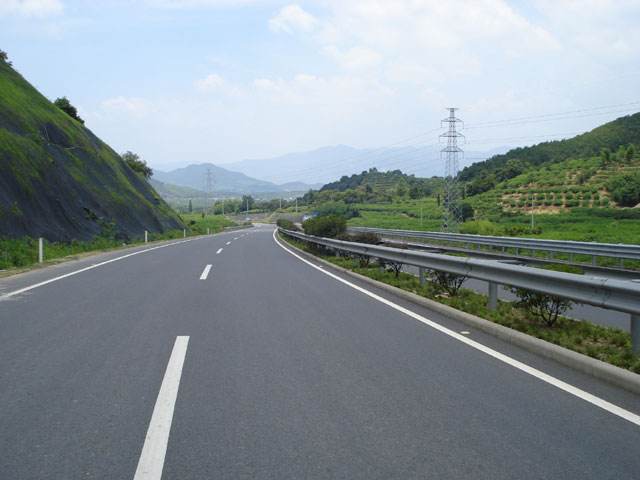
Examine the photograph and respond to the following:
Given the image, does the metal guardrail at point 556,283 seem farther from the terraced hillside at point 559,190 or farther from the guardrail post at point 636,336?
the terraced hillside at point 559,190

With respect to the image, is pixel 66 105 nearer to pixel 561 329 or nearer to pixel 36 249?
pixel 36 249

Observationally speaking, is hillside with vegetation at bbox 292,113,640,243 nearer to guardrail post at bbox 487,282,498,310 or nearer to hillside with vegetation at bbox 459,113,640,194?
hillside with vegetation at bbox 459,113,640,194

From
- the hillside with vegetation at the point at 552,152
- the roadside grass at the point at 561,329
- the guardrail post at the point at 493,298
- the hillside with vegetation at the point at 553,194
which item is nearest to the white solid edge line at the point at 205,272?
the roadside grass at the point at 561,329

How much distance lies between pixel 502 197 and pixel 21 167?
62.6 metres

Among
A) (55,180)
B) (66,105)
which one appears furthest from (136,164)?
(55,180)

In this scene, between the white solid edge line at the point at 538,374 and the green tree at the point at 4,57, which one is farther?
the green tree at the point at 4,57

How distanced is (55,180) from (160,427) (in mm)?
31288

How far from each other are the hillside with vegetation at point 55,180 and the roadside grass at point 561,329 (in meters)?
18.7

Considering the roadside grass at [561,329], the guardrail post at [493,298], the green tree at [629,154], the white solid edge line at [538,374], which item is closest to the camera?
the white solid edge line at [538,374]

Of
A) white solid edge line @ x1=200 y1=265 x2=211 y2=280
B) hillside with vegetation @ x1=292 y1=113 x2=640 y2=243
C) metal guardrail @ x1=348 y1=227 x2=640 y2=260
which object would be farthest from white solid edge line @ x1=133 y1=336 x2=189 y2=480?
hillside with vegetation @ x1=292 y1=113 x2=640 y2=243

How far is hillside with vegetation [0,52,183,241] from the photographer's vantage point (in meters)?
26.4

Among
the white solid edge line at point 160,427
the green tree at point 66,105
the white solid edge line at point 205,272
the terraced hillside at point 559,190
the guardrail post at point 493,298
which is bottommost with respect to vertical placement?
the white solid edge line at point 205,272

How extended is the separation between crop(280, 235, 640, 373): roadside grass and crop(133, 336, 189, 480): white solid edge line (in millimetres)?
4149

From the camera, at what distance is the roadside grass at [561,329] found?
5920mm
